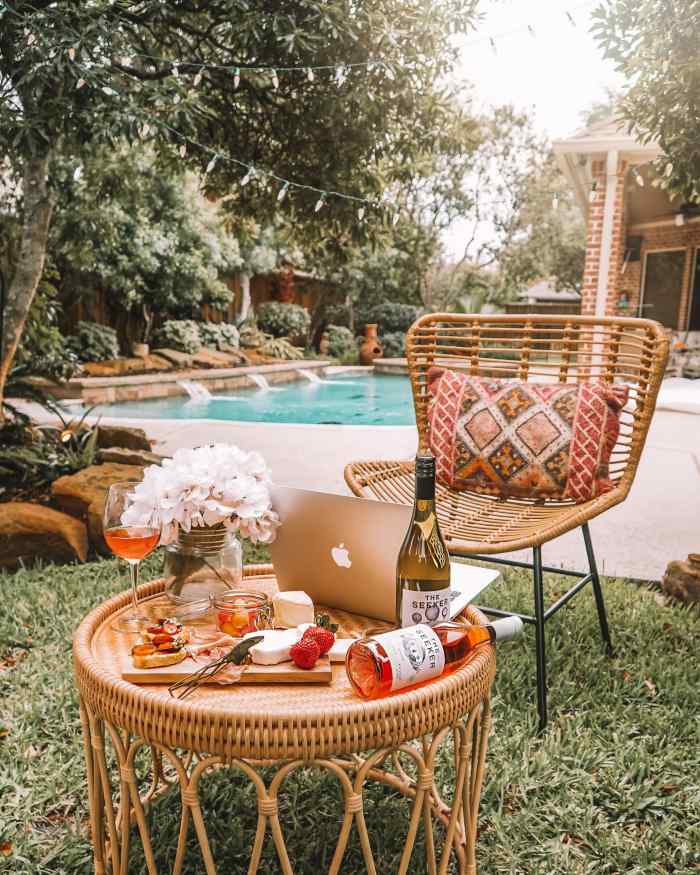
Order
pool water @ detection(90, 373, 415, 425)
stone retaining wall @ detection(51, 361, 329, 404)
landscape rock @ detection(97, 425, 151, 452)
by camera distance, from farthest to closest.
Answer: pool water @ detection(90, 373, 415, 425) < stone retaining wall @ detection(51, 361, 329, 404) < landscape rock @ detection(97, 425, 151, 452)

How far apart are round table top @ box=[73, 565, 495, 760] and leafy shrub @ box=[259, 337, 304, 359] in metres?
11.5

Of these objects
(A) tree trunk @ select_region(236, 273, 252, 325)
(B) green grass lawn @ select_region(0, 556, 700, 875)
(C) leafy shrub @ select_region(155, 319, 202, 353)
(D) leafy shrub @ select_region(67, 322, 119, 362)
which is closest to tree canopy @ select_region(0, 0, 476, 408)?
(B) green grass lawn @ select_region(0, 556, 700, 875)

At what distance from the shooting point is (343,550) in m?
1.19

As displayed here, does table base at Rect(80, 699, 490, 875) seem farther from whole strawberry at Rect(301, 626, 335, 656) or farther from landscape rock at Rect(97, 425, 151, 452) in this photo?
landscape rock at Rect(97, 425, 151, 452)

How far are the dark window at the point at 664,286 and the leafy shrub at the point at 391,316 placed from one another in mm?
5105

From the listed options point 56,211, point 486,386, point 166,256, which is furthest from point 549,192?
point 486,386

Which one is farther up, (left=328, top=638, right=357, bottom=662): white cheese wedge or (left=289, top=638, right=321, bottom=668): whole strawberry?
(left=289, top=638, right=321, bottom=668): whole strawberry

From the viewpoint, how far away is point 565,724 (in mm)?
1723

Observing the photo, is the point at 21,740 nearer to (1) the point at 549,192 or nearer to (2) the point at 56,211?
(2) the point at 56,211

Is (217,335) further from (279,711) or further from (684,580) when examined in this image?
(279,711)

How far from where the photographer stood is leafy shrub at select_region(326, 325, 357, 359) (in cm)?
1431

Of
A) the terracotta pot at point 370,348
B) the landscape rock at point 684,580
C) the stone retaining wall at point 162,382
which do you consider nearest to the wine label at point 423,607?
the landscape rock at point 684,580

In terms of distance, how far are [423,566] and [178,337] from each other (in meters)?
9.83

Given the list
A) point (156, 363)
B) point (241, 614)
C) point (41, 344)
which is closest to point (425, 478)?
point (241, 614)
